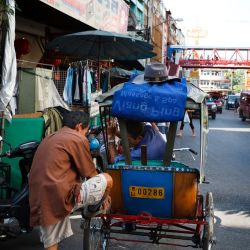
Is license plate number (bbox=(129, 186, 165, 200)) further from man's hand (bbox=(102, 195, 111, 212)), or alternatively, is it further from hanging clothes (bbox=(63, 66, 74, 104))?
hanging clothes (bbox=(63, 66, 74, 104))

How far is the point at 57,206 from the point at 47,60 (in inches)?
426

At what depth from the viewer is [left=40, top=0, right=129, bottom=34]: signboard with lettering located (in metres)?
11.5

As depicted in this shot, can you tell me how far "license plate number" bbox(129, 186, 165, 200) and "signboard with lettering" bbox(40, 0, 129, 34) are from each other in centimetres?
654

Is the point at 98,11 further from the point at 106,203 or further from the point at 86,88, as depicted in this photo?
the point at 106,203

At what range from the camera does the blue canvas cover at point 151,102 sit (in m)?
4.52

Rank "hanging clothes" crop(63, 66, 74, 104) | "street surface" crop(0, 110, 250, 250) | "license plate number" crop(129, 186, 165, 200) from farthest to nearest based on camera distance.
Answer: "hanging clothes" crop(63, 66, 74, 104)
"street surface" crop(0, 110, 250, 250)
"license plate number" crop(129, 186, 165, 200)

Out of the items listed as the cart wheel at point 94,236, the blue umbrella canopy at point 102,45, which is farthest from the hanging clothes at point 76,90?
the cart wheel at point 94,236

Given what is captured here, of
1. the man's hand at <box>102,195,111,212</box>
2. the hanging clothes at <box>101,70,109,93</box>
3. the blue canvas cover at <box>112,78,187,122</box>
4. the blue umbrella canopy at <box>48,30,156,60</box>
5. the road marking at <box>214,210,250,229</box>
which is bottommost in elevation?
the road marking at <box>214,210,250,229</box>

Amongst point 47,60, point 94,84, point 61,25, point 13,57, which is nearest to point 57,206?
point 13,57

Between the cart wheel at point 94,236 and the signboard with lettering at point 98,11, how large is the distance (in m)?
6.42

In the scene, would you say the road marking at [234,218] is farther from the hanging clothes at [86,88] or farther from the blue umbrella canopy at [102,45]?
the hanging clothes at [86,88]

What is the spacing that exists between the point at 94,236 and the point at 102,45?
6999 millimetres

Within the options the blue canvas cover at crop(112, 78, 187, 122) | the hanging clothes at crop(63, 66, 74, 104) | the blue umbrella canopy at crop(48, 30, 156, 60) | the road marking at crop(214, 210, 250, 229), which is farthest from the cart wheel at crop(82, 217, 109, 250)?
the hanging clothes at crop(63, 66, 74, 104)

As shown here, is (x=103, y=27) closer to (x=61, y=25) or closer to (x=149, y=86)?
(x=61, y=25)
